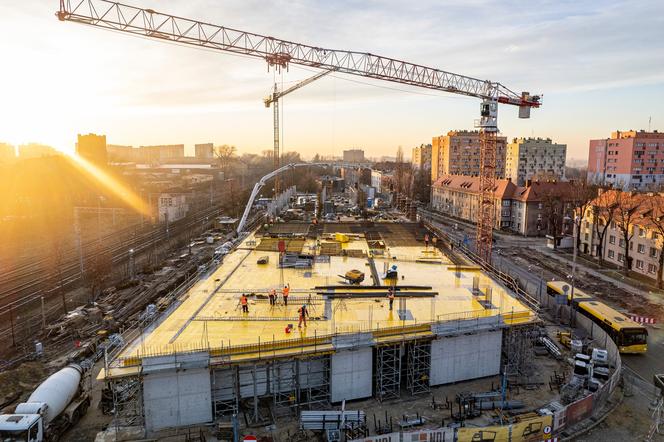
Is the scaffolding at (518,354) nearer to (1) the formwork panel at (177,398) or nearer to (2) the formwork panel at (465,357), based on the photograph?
(2) the formwork panel at (465,357)

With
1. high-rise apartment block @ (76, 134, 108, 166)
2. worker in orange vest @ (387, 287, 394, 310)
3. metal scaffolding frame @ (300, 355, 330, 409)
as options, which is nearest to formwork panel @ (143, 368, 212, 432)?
metal scaffolding frame @ (300, 355, 330, 409)

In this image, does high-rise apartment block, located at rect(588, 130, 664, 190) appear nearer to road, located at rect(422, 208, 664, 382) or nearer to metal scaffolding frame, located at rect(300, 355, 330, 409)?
road, located at rect(422, 208, 664, 382)

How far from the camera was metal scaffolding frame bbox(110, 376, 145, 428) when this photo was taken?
42.2ft

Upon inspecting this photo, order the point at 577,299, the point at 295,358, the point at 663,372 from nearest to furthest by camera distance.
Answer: the point at 295,358
the point at 663,372
the point at 577,299

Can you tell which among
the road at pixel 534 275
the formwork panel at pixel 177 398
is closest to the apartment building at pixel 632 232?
the road at pixel 534 275

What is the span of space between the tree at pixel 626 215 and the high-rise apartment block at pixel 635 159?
122 ft

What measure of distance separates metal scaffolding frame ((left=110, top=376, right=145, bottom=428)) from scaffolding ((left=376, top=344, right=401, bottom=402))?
7201mm

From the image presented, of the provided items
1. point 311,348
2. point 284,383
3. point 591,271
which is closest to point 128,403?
point 284,383

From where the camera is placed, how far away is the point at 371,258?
84.5 ft

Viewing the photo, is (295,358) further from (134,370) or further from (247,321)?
(134,370)

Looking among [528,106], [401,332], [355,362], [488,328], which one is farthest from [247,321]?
[528,106]

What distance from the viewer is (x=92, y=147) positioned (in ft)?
265

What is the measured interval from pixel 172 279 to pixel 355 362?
1957 cm

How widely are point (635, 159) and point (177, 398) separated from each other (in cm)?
7780
